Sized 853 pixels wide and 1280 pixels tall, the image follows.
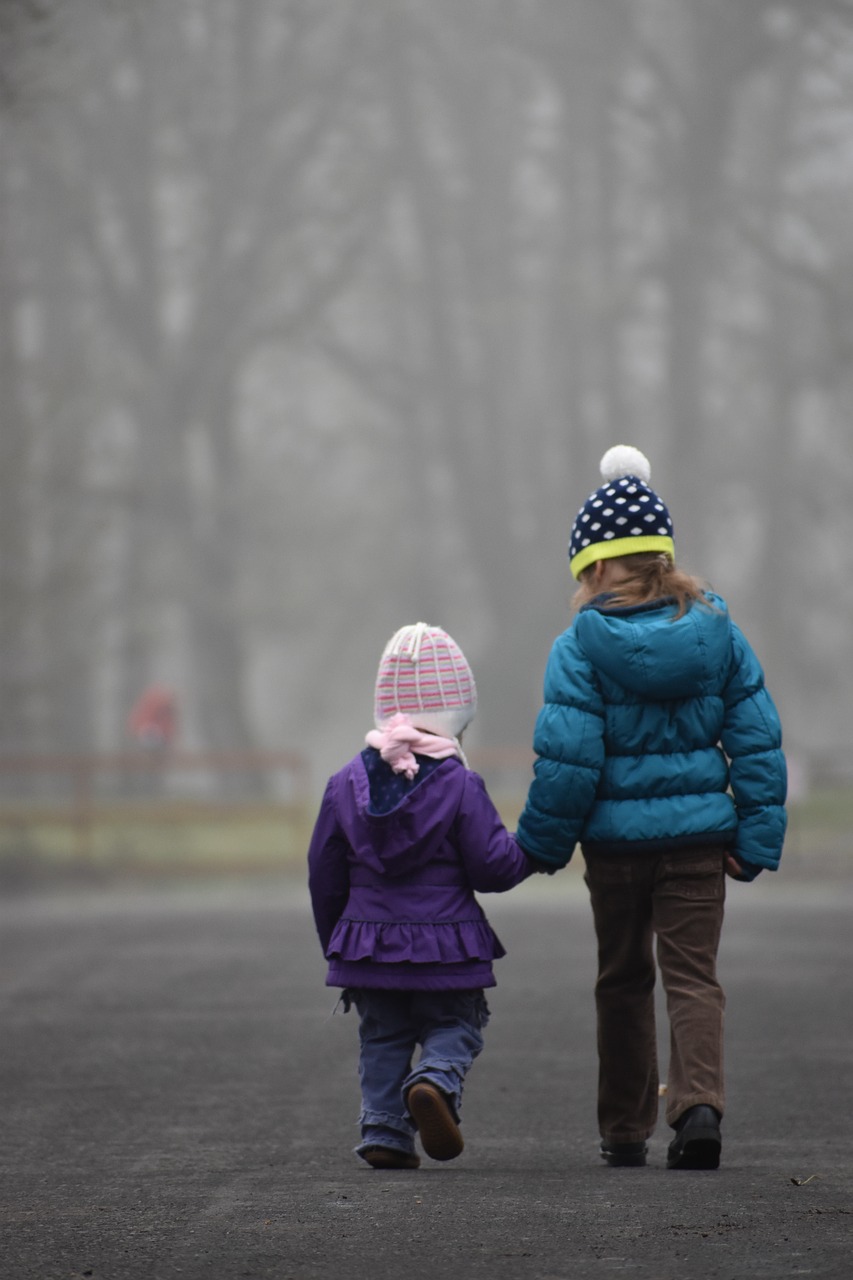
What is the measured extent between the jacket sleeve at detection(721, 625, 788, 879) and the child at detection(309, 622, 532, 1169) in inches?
22.8

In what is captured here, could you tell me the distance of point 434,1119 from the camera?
5.70 m

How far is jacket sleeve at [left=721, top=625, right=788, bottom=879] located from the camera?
5906 mm

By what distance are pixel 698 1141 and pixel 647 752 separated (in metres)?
0.98

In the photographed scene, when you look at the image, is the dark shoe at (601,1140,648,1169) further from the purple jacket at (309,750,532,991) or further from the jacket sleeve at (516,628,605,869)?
the jacket sleeve at (516,628,605,869)

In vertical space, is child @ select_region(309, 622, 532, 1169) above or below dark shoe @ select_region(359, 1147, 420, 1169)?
above

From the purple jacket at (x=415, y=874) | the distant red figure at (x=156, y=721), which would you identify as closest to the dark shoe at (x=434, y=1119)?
the purple jacket at (x=415, y=874)

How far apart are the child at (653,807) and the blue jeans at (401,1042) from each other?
0.36 m

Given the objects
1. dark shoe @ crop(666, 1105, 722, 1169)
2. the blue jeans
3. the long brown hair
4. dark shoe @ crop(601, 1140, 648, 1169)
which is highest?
the long brown hair

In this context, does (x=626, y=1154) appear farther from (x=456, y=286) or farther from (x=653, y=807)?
(x=456, y=286)

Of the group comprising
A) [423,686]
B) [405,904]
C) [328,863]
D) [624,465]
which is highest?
[624,465]

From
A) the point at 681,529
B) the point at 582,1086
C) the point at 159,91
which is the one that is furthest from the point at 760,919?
the point at 159,91

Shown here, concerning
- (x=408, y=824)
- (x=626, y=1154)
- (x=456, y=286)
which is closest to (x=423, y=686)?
(x=408, y=824)

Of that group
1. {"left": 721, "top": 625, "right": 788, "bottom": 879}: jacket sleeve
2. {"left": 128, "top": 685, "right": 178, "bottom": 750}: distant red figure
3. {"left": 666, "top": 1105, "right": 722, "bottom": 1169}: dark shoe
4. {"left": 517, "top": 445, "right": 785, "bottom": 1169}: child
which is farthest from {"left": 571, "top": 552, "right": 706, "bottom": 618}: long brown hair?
{"left": 128, "top": 685, "right": 178, "bottom": 750}: distant red figure

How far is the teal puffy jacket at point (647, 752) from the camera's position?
587 centimetres
